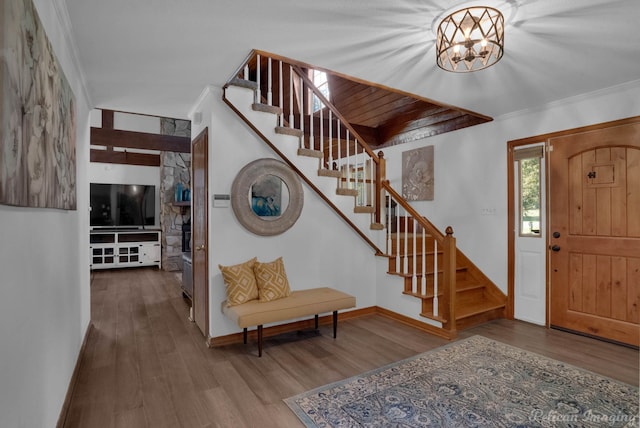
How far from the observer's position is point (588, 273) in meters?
3.53

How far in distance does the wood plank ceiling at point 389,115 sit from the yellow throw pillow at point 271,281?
2677 mm

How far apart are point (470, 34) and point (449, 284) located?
2.29m

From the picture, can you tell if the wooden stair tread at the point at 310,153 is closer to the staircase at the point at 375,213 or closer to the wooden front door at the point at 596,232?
the staircase at the point at 375,213

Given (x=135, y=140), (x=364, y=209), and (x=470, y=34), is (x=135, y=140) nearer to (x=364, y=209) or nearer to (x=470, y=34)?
(x=364, y=209)

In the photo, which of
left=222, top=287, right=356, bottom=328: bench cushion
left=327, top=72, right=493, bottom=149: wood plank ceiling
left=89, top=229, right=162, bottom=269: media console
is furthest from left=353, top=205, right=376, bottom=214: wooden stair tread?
left=89, top=229, right=162, bottom=269: media console

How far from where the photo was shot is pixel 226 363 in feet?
9.48

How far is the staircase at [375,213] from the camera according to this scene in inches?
131

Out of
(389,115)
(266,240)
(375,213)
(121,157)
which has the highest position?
(389,115)

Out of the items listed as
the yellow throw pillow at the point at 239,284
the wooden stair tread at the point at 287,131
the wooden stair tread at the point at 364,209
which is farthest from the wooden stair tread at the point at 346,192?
the yellow throw pillow at the point at 239,284

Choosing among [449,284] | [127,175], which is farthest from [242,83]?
[127,175]

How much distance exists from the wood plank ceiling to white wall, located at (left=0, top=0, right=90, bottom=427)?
3.58m

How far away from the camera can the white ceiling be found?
6.80ft

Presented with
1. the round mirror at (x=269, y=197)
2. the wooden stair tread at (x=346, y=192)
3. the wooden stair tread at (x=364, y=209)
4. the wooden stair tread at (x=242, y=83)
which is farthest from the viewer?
the wooden stair tread at (x=364, y=209)

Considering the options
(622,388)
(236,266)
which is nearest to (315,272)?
(236,266)
